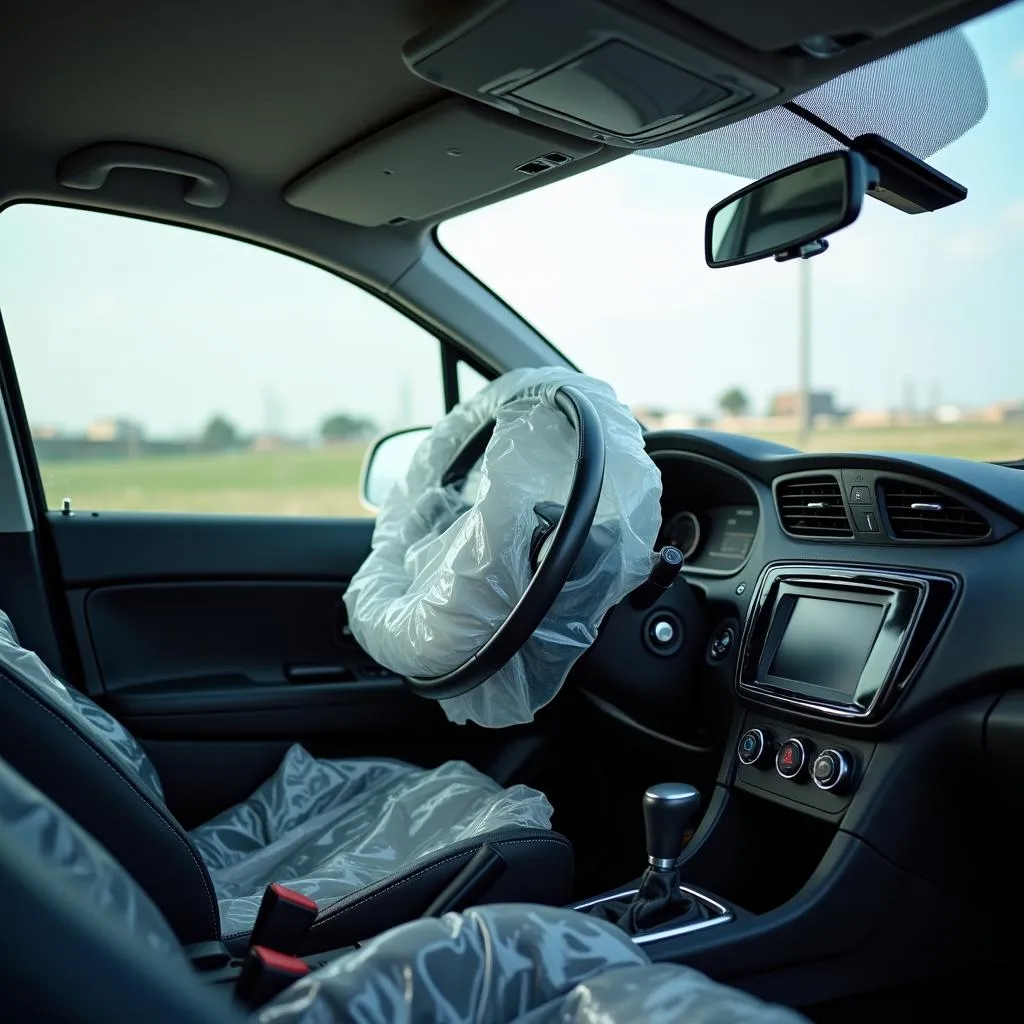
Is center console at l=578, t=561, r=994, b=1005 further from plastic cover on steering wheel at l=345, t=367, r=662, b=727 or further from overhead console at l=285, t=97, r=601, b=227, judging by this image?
overhead console at l=285, t=97, r=601, b=227

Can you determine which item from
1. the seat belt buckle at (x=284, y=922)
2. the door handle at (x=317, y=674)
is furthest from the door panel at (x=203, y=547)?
the seat belt buckle at (x=284, y=922)

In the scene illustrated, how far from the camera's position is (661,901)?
175 centimetres

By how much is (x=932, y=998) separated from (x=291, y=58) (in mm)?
1956

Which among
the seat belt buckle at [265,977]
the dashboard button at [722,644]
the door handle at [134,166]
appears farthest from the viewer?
the door handle at [134,166]

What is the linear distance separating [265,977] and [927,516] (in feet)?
4.51

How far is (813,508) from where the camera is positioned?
2080mm

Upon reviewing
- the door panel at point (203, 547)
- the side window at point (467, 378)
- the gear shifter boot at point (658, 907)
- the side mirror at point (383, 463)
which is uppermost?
the side window at point (467, 378)

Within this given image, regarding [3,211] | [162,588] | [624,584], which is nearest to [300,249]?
[3,211]

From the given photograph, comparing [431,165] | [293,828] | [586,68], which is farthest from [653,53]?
[293,828]

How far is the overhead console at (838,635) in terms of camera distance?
5.72ft

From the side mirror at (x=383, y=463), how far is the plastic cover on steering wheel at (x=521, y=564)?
827mm

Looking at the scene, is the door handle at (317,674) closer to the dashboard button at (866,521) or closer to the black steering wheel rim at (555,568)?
the black steering wheel rim at (555,568)

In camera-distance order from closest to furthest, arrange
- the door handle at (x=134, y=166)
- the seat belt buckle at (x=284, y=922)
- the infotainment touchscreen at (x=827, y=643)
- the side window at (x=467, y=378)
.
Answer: the seat belt buckle at (x=284, y=922), the infotainment touchscreen at (x=827, y=643), the door handle at (x=134, y=166), the side window at (x=467, y=378)

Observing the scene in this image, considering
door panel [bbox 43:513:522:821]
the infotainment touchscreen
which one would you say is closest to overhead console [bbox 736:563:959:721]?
the infotainment touchscreen
